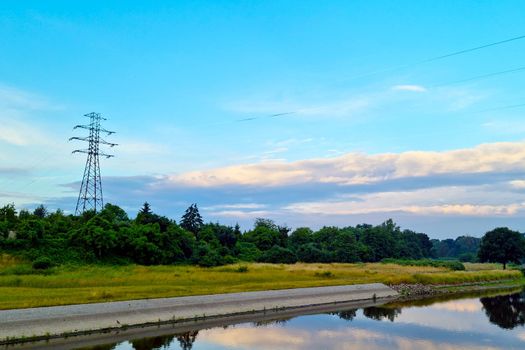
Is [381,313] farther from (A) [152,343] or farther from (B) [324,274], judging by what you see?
(A) [152,343]

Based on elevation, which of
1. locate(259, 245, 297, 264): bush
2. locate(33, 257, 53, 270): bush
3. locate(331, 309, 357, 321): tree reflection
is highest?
locate(33, 257, 53, 270): bush

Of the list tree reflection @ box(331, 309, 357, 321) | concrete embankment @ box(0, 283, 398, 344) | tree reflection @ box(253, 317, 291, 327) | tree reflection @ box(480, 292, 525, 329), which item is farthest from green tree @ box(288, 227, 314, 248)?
tree reflection @ box(253, 317, 291, 327)

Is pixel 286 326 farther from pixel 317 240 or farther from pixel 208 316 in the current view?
pixel 317 240

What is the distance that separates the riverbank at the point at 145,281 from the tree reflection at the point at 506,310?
13438 mm

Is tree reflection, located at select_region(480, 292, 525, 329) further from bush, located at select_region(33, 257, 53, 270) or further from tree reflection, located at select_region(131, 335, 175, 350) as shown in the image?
bush, located at select_region(33, 257, 53, 270)

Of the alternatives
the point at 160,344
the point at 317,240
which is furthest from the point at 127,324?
the point at 317,240

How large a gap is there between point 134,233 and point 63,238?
10.4m

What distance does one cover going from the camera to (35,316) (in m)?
34.2

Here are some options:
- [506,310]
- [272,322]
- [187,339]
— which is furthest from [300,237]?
[187,339]

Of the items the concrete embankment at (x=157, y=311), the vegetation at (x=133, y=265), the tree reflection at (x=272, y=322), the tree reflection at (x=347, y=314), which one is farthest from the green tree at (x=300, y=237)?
the tree reflection at (x=272, y=322)

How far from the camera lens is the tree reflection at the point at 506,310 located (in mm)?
46562

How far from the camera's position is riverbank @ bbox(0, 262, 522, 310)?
42.2 m

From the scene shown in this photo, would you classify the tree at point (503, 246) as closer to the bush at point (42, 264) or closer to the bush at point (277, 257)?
the bush at point (277, 257)

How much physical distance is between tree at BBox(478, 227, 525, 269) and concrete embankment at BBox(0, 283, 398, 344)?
7005 cm
